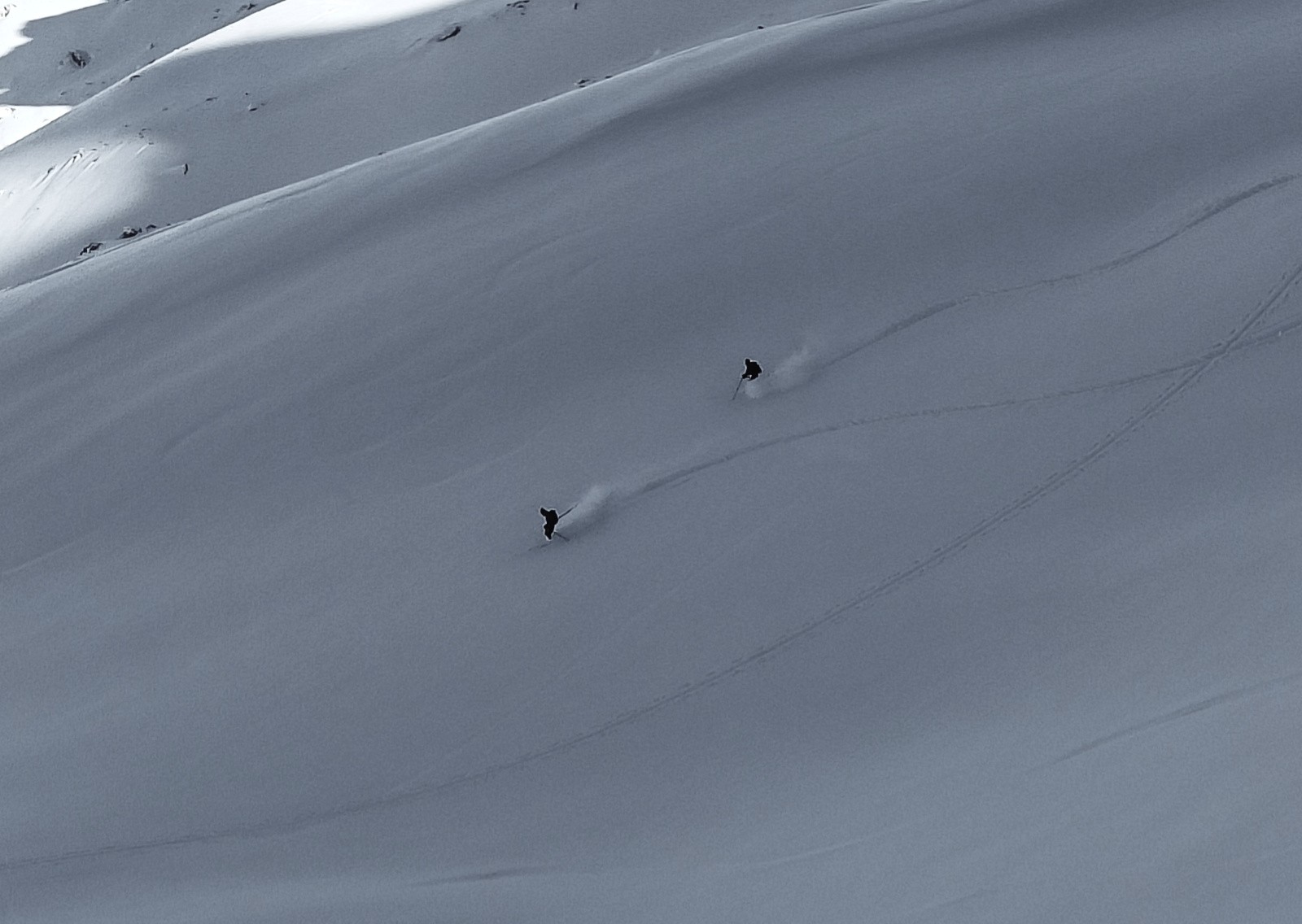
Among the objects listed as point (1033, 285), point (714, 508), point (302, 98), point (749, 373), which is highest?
point (302, 98)

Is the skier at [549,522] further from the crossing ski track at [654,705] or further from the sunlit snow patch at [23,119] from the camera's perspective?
the sunlit snow patch at [23,119]

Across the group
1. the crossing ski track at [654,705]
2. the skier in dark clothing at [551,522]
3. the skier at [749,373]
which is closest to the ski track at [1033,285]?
the skier at [749,373]

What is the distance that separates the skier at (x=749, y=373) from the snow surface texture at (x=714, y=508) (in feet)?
0.26

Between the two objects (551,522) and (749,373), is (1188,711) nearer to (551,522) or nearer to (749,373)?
(749,373)

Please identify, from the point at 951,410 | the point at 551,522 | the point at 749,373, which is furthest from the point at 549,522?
the point at 951,410

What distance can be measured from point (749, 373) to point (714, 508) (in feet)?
2.59

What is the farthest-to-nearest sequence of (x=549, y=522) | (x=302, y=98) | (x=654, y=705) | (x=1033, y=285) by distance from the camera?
(x=302, y=98)
(x=1033, y=285)
(x=549, y=522)
(x=654, y=705)

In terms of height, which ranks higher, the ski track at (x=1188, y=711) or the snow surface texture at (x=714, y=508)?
the snow surface texture at (x=714, y=508)

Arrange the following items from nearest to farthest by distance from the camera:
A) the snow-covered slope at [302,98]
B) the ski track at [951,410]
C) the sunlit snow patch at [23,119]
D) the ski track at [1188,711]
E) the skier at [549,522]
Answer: the ski track at [1188,711] → the skier at [549,522] → the ski track at [951,410] → the snow-covered slope at [302,98] → the sunlit snow patch at [23,119]

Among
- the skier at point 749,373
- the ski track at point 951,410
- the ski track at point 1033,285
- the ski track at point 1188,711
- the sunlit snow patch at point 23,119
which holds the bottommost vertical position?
the ski track at point 1188,711

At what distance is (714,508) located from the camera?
18.2 feet

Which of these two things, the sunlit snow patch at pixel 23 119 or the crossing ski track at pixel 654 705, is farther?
the sunlit snow patch at pixel 23 119

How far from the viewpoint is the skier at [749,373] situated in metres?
5.86

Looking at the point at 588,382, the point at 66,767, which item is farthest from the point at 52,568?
the point at 588,382
